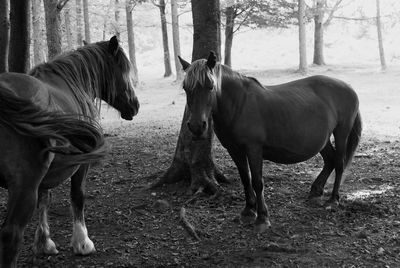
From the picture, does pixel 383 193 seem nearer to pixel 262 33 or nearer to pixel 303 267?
pixel 303 267

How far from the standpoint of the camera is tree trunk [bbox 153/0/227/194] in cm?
570

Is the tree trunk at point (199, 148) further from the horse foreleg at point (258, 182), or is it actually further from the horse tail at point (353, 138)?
the horse tail at point (353, 138)

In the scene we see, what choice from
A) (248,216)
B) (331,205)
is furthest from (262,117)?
(331,205)

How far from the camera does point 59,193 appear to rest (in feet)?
19.7

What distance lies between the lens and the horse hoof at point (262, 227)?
14.9ft

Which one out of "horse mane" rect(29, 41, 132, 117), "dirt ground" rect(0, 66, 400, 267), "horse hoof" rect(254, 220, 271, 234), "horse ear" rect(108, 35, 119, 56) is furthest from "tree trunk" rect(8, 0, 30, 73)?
"horse hoof" rect(254, 220, 271, 234)

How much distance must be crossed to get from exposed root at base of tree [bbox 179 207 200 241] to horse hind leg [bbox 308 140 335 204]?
5.82 ft

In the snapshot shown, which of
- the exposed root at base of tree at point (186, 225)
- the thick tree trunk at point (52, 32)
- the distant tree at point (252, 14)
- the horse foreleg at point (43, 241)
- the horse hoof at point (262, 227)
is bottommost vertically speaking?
the horse hoof at point (262, 227)

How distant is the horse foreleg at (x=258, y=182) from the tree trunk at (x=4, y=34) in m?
4.50

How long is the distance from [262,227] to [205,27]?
2911 mm

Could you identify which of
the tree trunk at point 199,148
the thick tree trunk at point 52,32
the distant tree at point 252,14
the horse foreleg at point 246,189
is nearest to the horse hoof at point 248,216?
the horse foreleg at point 246,189

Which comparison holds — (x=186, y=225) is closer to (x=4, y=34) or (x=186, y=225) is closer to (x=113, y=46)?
(x=113, y=46)

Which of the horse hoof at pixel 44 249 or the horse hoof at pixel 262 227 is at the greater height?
the horse hoof at pixel 44 249

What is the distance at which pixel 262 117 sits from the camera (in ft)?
15.2
